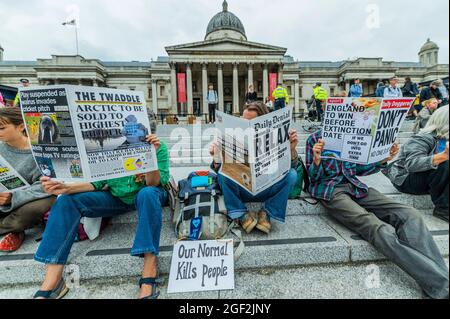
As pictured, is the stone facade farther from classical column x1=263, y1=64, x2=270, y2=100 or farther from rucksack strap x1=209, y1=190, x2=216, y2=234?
rucksack strap x1=209, y1=190, x2=216, y2=234

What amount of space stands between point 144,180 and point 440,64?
2.00 meters

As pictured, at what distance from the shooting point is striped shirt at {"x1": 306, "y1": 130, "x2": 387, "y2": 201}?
212 cm

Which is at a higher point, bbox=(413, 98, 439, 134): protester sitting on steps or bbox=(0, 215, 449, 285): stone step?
bbox=(413, 98, 439, 134): protester sitting on steps

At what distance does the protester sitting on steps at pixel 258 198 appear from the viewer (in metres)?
2.03

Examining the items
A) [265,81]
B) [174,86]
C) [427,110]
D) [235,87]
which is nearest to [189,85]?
[174,86]

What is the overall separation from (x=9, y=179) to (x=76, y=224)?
788 millimetres

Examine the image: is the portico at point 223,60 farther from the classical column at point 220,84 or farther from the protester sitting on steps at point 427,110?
the protester sitting on steps at point 427,110

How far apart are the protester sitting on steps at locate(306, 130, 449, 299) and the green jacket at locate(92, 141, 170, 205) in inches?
55.1

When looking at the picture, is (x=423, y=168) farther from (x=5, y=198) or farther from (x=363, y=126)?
(x=5, y=198)

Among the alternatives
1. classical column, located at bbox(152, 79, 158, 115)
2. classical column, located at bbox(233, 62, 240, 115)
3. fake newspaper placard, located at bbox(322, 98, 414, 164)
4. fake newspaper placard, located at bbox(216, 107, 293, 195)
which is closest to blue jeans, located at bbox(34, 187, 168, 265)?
fake newspaper placard, located at bbox(216, 107, 293, 195)

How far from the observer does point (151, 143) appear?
1.72m

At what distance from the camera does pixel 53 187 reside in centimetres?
166
